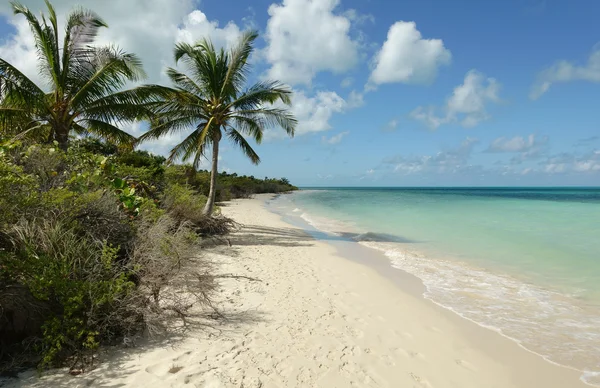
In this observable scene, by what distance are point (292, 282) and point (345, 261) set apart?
251cm

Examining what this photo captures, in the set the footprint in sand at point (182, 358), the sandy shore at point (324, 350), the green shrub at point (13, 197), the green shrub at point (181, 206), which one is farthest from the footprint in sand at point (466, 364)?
the green shrub at point (181, 206)

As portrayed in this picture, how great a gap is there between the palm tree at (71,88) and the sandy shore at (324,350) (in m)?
6.83

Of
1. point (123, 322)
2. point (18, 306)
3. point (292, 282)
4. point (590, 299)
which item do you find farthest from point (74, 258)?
point (590, 299)

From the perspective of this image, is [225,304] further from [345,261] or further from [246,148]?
[246,148]

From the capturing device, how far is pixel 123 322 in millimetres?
3586

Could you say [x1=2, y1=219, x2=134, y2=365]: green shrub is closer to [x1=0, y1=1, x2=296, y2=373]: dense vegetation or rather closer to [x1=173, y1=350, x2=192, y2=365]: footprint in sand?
[x1=0, y1=1, x2=296, y2=373]: dense vegetation

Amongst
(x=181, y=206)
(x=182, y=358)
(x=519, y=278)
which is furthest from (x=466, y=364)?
(x=181, y=206)

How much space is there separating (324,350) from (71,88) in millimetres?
9833

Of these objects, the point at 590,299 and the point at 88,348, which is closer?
the point at 88,348

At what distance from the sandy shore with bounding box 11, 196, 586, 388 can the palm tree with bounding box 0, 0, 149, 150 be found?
22.4 ft

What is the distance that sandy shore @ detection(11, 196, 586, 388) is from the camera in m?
3.20

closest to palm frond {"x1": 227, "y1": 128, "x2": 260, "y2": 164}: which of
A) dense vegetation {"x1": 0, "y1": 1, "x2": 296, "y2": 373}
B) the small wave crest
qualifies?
dense vegetation {"x1": 0, "y1": 1, "x2": 296, "y2": 373}

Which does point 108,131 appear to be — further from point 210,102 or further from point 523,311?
point 523,311

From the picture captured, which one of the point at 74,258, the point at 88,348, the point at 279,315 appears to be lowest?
the point at 279,315
